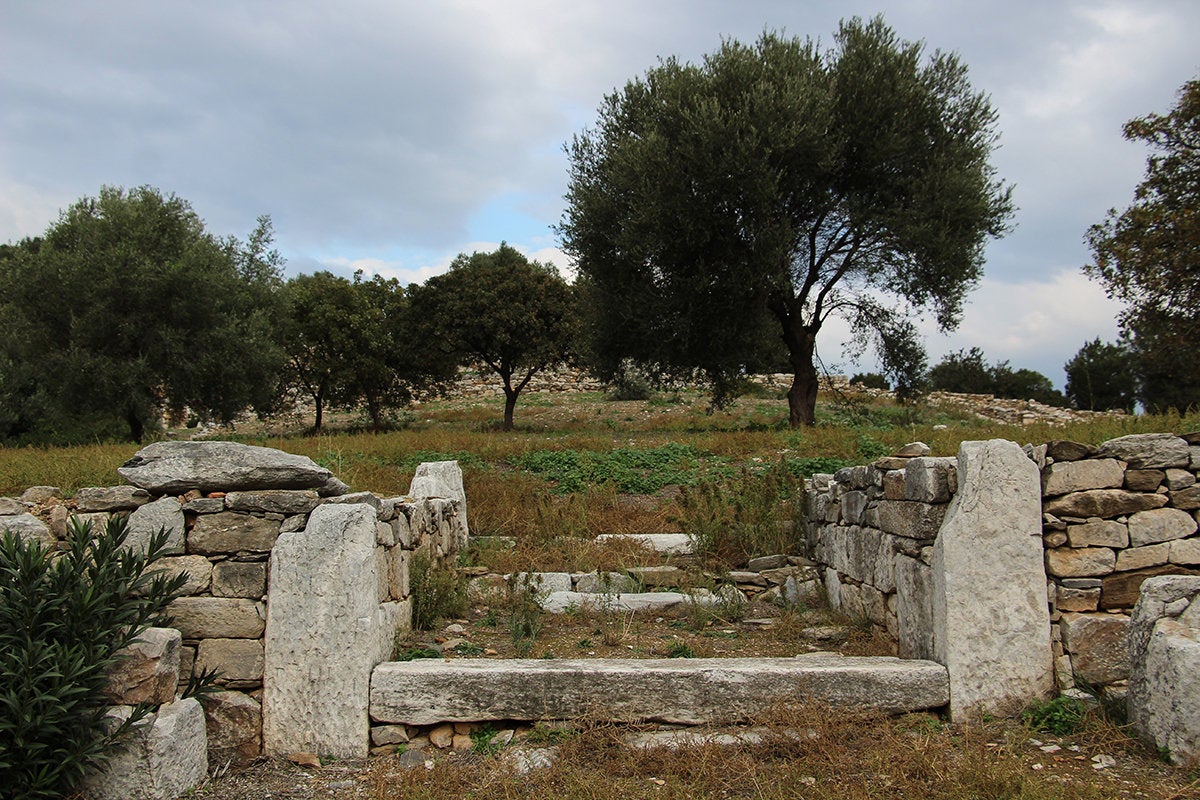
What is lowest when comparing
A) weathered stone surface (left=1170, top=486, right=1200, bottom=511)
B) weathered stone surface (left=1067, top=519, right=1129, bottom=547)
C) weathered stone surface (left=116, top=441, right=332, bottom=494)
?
weathered stone surface (left=1067, top=519, right=1129, bottom=547)

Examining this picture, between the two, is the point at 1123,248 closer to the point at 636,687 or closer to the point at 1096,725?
the point at 1096,725

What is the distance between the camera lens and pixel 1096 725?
156 inches

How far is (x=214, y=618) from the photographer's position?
4.27 metres

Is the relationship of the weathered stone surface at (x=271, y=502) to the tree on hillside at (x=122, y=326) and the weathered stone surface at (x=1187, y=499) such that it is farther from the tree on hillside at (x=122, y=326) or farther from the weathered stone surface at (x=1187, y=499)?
the tree on hillside at (x=122, y=326)

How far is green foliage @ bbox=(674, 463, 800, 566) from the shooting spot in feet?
26.3

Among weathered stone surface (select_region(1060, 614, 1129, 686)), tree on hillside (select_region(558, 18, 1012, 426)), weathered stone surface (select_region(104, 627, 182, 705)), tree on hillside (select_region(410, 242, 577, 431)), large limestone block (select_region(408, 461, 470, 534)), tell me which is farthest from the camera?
tree on hillside (select_region(410, 242, 577, 431))

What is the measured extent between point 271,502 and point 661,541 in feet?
16.0

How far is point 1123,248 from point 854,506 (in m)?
12.5

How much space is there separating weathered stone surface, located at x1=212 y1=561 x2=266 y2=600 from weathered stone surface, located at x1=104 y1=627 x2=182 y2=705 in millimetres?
463

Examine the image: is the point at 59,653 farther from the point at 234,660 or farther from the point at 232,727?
the point at 232,727

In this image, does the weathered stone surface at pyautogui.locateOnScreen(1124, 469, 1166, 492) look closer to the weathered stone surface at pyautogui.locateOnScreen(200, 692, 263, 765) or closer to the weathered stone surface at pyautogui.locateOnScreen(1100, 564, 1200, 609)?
the weathered stone surface at pyautogui.locateOnScreen(1100, 564, 1200, 609)

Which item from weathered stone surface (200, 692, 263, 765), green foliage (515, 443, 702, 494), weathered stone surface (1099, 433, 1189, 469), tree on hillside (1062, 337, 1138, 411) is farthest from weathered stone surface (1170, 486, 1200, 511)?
tree on hillside (1062, 337, 1138, 411)

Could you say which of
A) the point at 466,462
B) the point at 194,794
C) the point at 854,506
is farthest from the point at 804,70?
the point at 194,794

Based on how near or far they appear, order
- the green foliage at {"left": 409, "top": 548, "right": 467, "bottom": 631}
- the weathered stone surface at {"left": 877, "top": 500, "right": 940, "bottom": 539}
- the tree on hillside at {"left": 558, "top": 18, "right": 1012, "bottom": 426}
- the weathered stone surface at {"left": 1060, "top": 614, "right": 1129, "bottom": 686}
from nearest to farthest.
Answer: the weathered stone surface at {"left": 1060, "top": 614, "right": 1129, "bottom": 686}, the weathered stone surface at {"left": 877, "top": 500, "right": 940, "bottom": 539}, the green foliage at {"left": 409, "top": 548, "right": 467, "bottom": 631}, the tree on hillside at {"left": 558, "top": 18, "right": 1012, "bottom": 426}
